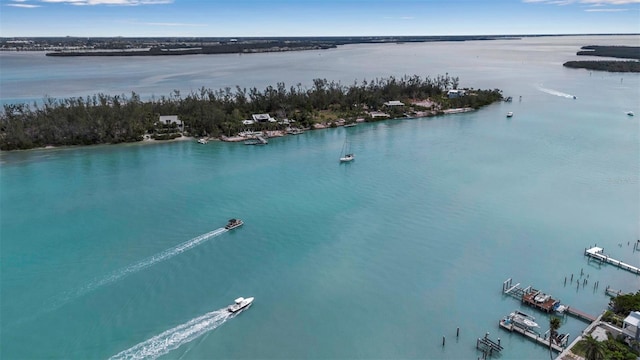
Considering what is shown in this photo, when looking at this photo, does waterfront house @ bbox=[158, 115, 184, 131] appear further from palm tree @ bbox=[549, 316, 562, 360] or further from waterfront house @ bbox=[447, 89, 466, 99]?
palm tree @ bbox=[549, 316, 562, 360]

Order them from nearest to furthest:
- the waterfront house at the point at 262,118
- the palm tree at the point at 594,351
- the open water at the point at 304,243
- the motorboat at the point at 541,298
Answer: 1. the palm tree at the point at 594,351
2. the open water at the point at 304,243
3. the motorboat at the point at 541,298
4. the waterfront house at the point at 262,118

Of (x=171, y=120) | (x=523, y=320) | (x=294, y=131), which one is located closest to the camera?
(x=523, y=320)

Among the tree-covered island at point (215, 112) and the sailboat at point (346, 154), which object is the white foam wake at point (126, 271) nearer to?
the sailboat at point (346, 154)

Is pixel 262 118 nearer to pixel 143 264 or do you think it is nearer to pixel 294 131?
pixel 294 131

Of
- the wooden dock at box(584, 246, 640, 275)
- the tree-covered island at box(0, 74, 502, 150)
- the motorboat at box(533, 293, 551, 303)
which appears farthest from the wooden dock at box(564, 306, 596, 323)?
the tree-covered island at box(0, 74, 502, 150)

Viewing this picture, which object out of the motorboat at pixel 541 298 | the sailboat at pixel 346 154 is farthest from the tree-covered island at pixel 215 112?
the motorboat at pixel 541 298

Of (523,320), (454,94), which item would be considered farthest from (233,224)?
(454,94)
